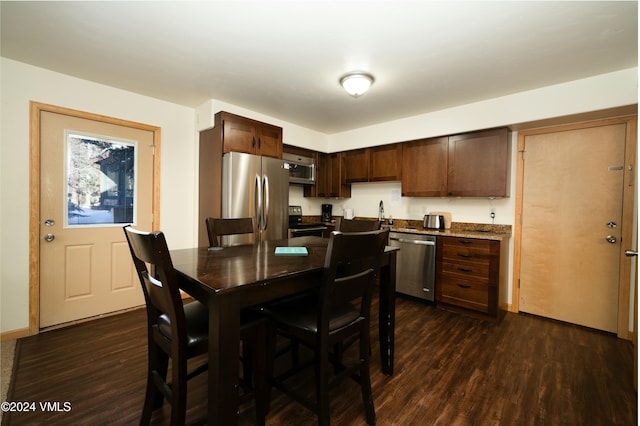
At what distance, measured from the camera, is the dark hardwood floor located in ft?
5.15

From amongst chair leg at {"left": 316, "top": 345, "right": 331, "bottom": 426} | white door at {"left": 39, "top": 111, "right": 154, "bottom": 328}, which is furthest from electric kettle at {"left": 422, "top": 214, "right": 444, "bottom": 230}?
white door at {"left": 39, "top": 111, "right": 154, "bottom": 328}

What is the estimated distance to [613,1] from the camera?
1601mm

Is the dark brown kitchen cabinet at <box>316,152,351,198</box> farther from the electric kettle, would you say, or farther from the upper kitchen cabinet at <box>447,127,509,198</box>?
the upper kitchen cabinet at <box>447,127,509,198</box>

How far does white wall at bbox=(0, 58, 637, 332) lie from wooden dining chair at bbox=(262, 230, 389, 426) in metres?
2.42

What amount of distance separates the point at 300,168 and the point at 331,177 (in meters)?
0.62

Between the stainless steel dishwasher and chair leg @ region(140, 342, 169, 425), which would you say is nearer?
chair leg @ region(140, 342, 169, 425)

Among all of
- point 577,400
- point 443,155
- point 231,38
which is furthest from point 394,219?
point 231,38

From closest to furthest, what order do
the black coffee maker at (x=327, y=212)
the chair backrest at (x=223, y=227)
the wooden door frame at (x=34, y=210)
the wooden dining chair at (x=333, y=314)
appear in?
the wooden dining chair at (x=333, y=314) < the chair backrest at (x=223, y=227) < the wooden door frame at (x=34, y=210) < the black coffee maker at (x=327, y=212)

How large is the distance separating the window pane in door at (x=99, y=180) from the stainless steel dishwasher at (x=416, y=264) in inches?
123

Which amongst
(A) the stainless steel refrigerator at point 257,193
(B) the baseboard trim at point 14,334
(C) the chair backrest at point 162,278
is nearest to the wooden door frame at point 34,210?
(B) the baseboard trim at point 14,334

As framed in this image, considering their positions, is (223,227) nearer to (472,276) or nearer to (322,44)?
(322,44)

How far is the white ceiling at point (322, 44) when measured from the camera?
171 cm

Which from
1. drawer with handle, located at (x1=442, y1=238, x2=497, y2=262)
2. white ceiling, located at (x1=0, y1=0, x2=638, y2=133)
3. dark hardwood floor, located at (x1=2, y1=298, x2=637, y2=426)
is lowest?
dark hardwood floor, located at (x1=2, y1=298, x2=637, y2=426)

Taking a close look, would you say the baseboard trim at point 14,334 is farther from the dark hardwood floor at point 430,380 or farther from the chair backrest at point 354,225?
the chair backrest at point 354,225
